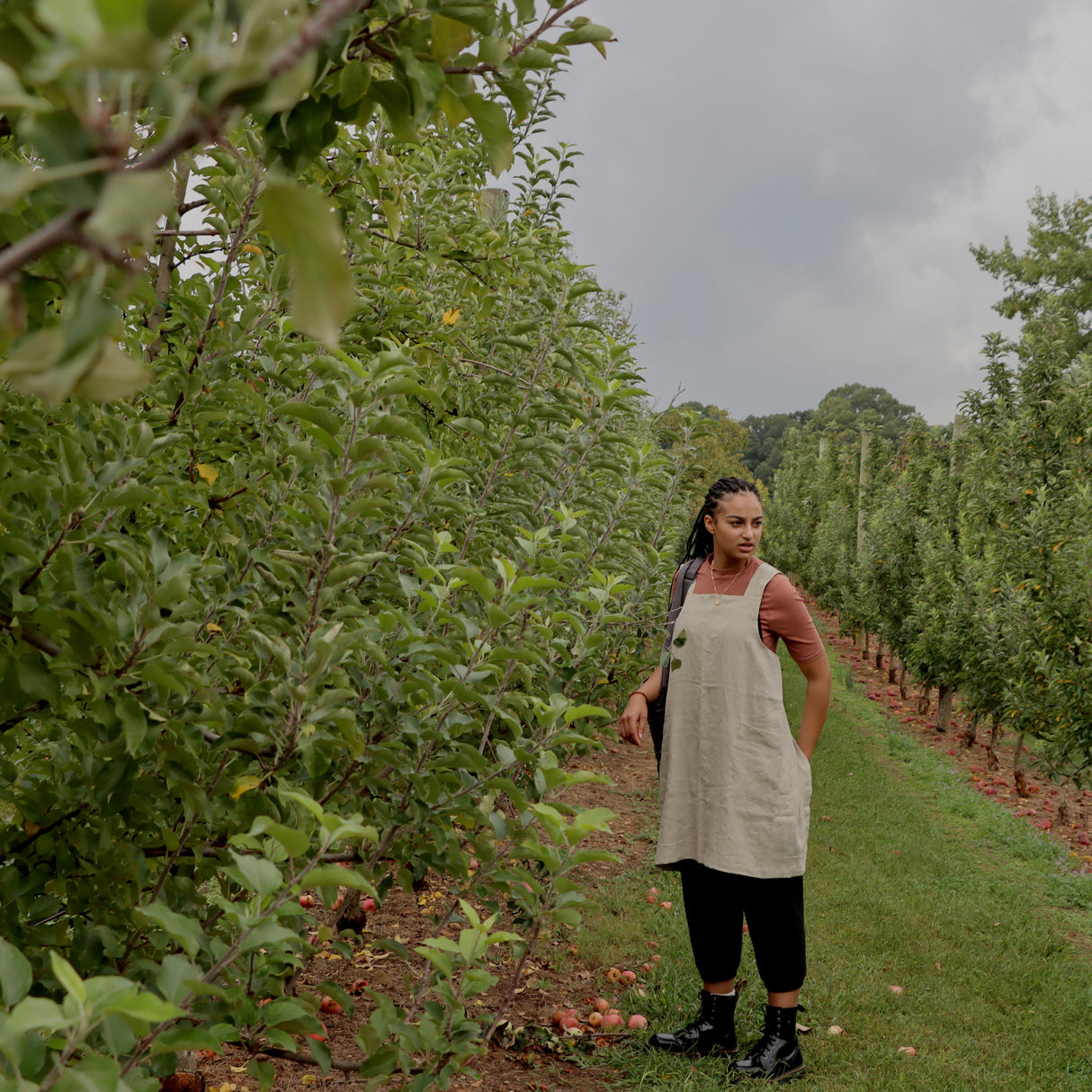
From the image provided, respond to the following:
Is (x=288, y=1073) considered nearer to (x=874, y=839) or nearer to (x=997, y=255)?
(x=874, y=839)

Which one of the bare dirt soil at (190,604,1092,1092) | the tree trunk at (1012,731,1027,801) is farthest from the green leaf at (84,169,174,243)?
the tree trunk at (1012,731,1027,801)

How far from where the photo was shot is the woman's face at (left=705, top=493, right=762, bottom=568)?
320cm

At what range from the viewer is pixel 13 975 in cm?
83

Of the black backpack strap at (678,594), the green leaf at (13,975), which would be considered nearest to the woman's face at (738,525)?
the black backpack strap at (678,594)

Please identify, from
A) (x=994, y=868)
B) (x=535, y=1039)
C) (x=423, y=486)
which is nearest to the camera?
(x=423, y=486)

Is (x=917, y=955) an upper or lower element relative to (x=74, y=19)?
lower

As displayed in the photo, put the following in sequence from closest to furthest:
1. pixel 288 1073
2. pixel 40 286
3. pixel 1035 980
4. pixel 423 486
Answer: pixel 40 286 → pixel 423 486 → pixel 288 1073 → pixel 1035 980

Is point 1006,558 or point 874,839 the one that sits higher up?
point 1006,558

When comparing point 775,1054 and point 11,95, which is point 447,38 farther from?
point 775,1054

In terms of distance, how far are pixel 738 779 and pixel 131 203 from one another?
9.94 ft

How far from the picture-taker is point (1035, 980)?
4.45 metres

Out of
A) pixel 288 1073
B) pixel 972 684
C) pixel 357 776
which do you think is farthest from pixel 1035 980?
pixel 972 684

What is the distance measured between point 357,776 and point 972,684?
9.95 m

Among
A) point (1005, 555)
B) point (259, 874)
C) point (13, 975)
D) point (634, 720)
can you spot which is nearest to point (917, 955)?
point (634, 720)
